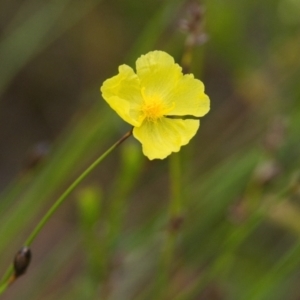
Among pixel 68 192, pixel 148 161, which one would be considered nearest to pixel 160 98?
pixel 68 192

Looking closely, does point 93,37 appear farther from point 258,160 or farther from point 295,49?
point 258,160

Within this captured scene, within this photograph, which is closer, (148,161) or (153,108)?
(153,108)

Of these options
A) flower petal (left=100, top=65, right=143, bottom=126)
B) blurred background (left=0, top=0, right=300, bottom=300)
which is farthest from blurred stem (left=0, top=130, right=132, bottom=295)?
blurred background (left=0, top=0, right=300, bottom=300)

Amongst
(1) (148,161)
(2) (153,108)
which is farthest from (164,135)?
(1) (148,161)

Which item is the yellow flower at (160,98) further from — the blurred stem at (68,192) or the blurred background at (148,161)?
the blurred background at (148,161)

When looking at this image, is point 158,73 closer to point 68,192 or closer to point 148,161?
point 68,192

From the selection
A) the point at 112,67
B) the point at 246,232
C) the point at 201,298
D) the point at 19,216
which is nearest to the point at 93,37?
the point at 112,67

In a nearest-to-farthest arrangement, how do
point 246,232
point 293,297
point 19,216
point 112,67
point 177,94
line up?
point 177,94 → point 246,232 → point 19,216 → point 293,297 → point 112,67
